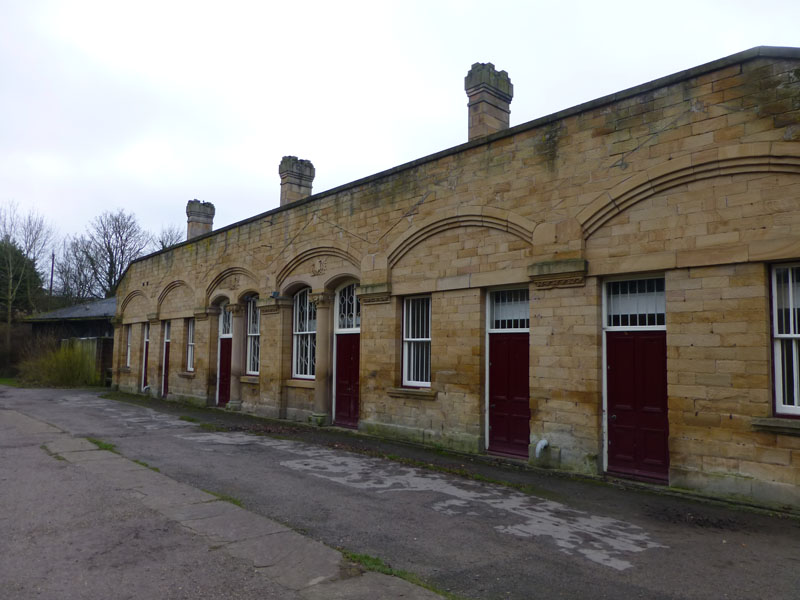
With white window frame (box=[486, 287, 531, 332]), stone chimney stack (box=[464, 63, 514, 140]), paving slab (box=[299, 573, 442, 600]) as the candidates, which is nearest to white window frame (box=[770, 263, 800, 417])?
white window frame (box=[486, 287, 531, 332])

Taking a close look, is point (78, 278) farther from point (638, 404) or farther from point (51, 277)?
point (638, 404)

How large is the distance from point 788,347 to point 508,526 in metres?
4.01

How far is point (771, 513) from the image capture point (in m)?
6.36

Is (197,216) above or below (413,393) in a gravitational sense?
above

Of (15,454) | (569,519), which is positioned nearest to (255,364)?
(15,454)

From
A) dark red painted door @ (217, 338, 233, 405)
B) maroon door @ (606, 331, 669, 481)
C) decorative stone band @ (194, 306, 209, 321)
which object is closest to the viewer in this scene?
maroon door @ (606, 331, 669, 481)

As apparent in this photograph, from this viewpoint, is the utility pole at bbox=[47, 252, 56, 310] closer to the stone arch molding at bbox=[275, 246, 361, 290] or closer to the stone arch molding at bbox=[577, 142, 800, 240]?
the stone arch molding at bbox=[275, 246, 361, 290]

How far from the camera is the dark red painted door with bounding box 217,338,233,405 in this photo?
16938 millimetres

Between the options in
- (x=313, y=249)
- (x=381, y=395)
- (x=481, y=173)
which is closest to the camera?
(x=481, y=173)

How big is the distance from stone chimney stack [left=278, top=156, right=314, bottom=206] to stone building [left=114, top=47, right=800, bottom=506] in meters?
2.74

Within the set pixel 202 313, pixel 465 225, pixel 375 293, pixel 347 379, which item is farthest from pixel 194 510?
pixel 202 313

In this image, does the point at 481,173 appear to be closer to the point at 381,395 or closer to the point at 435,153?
the point at 435,153

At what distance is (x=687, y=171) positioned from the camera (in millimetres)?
7449

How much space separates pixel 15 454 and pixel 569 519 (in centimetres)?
871
